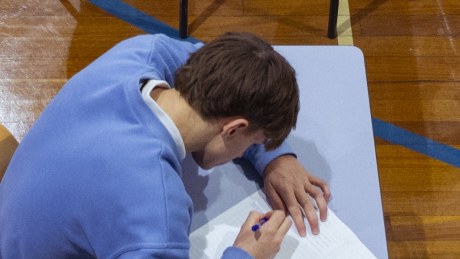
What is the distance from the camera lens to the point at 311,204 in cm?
108

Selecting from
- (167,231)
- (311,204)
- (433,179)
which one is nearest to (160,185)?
(167,231)

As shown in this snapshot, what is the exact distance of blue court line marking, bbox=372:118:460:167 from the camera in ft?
6.39

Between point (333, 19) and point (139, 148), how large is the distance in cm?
136

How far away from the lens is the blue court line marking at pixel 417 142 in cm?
195

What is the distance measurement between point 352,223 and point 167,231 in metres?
0.36

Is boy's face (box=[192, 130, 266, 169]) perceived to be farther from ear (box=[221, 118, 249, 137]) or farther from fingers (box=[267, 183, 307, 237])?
fingers (box=[267, 183, 307, 237])

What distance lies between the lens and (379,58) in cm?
213

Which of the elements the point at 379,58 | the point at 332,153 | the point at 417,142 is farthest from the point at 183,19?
the point at 332,153

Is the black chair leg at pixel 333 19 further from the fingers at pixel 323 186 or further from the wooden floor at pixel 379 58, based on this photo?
the fingers at pixel 323 186

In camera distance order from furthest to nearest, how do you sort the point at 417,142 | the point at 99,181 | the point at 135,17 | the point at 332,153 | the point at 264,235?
the point at 135,17
the point at 417,142
the point at 332,153
the point at 264,235
the point at 99,181

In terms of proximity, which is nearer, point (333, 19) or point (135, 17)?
point (333, 19)

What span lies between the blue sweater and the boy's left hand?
0.49 feet

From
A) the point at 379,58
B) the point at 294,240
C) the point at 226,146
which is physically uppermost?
the point at 226,146

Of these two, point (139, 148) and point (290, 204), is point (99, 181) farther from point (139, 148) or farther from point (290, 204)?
point (290, 204)
